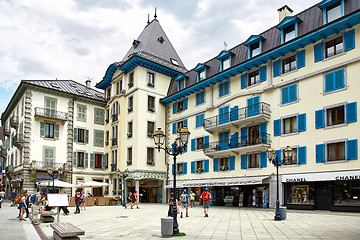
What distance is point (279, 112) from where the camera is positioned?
27.7 metres

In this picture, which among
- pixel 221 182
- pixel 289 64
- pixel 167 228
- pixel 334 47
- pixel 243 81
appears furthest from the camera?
pixel 221 182

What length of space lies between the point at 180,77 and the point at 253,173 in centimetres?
1439

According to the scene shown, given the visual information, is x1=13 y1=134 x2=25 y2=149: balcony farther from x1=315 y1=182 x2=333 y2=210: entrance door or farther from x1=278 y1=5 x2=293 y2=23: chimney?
x1=315 y1=182 x2=333 y2=210: entrance door

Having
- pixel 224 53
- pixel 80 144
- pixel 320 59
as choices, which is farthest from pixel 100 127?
pixel 320 59

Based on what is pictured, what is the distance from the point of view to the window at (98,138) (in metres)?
43.5

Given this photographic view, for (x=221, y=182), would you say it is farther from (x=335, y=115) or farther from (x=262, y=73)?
(x=335, y=115)

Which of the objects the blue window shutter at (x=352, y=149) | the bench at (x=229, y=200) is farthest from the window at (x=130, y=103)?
the blue window shutter at (x=352, y=149)

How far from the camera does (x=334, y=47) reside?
958 inches

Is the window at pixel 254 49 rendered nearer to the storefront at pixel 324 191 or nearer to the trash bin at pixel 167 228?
the storefront at pixel 324 191

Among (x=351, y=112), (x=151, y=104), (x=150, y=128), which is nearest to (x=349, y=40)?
(x=351, y=112)

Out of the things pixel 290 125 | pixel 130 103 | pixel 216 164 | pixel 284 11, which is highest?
pixel 284 11

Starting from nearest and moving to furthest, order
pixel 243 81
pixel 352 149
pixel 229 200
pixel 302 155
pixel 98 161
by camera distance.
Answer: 1. pixel 352 149
2. pixel 302 155
3. pixel 243 81
4. pixel 229 200
5. pixel 98 161

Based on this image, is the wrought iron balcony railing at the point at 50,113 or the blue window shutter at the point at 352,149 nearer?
the blue window shutter at the point at 352,149

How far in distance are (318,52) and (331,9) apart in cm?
299
